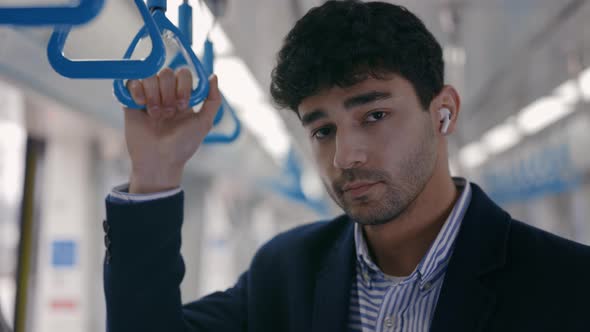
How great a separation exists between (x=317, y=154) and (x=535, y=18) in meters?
2.39

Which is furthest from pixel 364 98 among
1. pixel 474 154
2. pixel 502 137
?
pixel 474 154

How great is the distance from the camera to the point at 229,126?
4.68 m

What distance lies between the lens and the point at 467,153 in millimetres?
7977

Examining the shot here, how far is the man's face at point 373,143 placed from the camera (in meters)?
1.32

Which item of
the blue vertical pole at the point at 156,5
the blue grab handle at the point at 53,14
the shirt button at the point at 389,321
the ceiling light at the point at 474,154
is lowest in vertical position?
the shirt button at the point at 389,321

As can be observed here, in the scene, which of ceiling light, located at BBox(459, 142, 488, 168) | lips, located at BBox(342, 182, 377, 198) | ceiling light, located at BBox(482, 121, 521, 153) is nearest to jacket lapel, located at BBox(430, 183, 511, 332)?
lips, located at BBox(342, 182, 377, 198)

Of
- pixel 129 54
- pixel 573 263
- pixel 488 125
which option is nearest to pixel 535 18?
pixel 573 263

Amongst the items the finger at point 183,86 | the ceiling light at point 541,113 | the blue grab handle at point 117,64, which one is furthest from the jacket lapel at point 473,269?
the ceiling light at point 541,113

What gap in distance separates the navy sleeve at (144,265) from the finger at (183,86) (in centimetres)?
22

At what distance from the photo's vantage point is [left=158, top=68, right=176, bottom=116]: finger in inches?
46.1

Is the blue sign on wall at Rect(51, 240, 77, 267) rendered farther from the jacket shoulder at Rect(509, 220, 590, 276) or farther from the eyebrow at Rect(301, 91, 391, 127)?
the jacket shoulder at Rect(509, 220, 590, 276)

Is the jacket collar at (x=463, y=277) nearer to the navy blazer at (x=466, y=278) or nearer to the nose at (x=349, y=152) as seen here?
the navy blazer at (x=466, y=278)

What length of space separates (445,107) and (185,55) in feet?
2.35

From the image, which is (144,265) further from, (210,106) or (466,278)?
(466,278)
